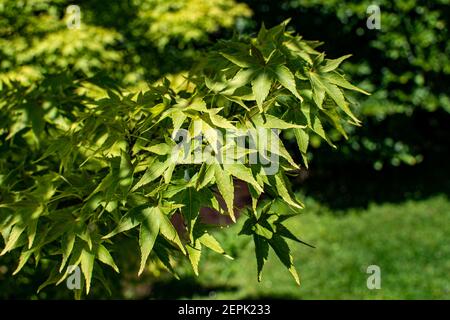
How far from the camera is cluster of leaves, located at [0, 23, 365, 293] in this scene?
8.09ft

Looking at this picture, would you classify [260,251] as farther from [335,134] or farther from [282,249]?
[335,134]

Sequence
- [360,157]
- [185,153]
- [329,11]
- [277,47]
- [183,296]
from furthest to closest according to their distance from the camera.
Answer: [360,157] → [329,11] → [183,296] → [277,47] → [185,153]

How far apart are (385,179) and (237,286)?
3.95 metres

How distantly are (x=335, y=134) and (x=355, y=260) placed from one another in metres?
2.30

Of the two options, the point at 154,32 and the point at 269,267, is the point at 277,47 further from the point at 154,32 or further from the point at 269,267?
the point at 269,267

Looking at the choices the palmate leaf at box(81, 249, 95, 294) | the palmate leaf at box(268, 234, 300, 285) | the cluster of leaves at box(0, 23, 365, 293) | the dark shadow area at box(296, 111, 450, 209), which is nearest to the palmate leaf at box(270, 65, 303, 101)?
the cluster of leaves at box(0, 23, 365, 293)

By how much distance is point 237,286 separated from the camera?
6633 mm

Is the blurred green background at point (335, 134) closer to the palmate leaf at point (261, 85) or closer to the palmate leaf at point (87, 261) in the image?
the palmate leaf at point (87, 261)

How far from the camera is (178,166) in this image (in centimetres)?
267

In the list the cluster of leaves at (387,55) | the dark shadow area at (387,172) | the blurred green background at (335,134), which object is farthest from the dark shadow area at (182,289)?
the cluster of leaves at (387,55)

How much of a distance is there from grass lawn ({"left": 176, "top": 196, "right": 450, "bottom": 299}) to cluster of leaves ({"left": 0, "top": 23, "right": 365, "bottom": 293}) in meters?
3.52
